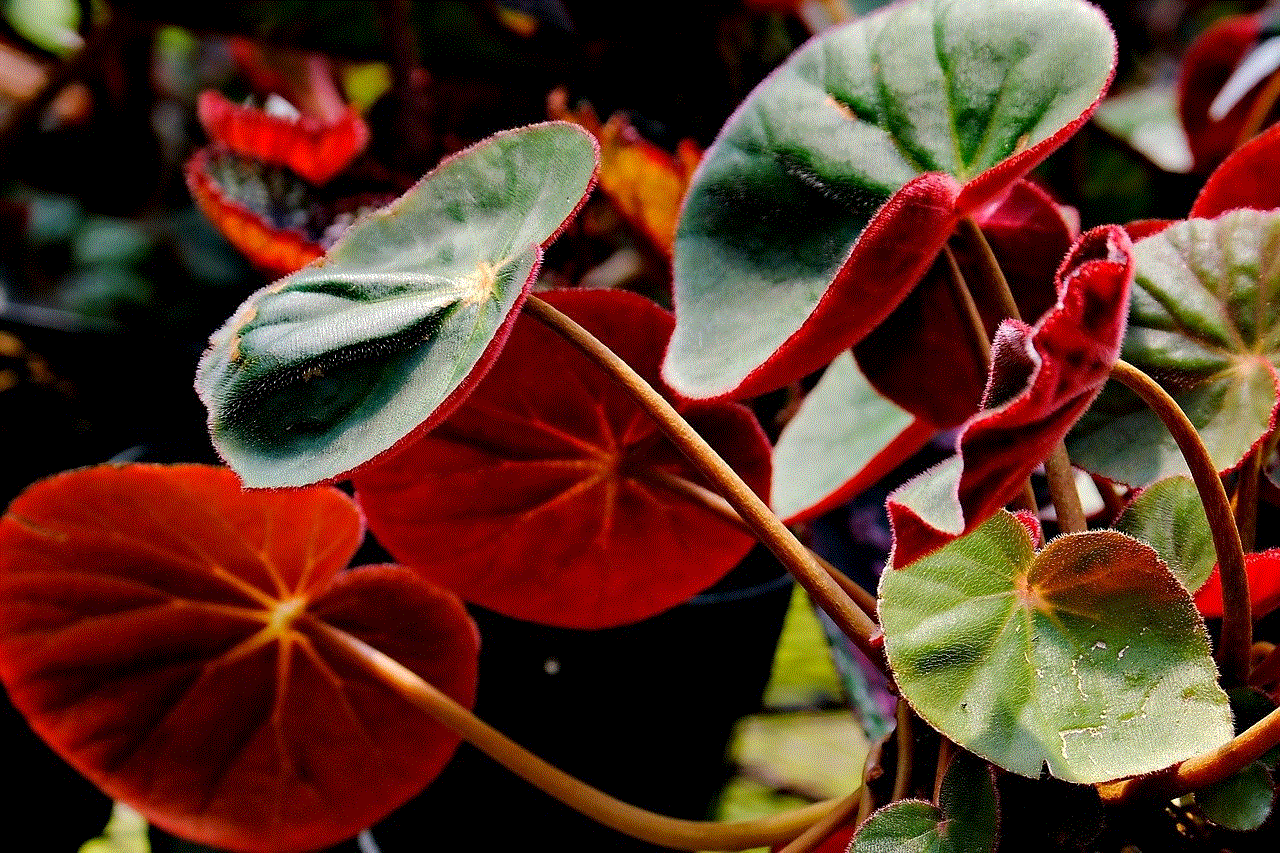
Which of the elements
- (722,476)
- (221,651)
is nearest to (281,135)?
(221,651)

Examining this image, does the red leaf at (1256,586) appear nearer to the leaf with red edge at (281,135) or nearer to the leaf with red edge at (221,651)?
the leaf with red edge at (221,651)

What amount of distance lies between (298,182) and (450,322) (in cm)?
42

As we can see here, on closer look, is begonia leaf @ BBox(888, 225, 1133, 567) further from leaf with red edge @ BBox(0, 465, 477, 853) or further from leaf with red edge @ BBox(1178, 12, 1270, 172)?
leaf with red edge @ BBox(1178, 12, 1270, 172)

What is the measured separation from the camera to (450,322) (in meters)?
0.29

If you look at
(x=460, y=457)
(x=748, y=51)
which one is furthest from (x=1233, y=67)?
(x=460, y=457)

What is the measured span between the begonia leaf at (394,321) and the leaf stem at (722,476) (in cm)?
2

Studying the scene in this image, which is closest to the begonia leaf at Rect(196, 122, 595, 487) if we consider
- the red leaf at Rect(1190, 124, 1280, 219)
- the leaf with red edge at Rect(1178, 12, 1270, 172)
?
the red leaf at Rect(1190, 124, 1280, 219)

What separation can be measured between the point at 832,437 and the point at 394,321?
0.24 metres

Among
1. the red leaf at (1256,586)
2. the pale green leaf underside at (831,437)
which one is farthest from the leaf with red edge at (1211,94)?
the red leaf at (1256,586)

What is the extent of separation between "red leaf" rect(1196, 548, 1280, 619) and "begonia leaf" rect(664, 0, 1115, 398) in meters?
0.12

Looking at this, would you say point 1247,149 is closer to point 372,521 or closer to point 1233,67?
point 372,521

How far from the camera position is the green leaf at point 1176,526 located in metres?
0.30

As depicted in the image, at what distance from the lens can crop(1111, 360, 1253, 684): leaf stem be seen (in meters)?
0.26

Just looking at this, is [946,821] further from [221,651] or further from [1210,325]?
[221,651]
